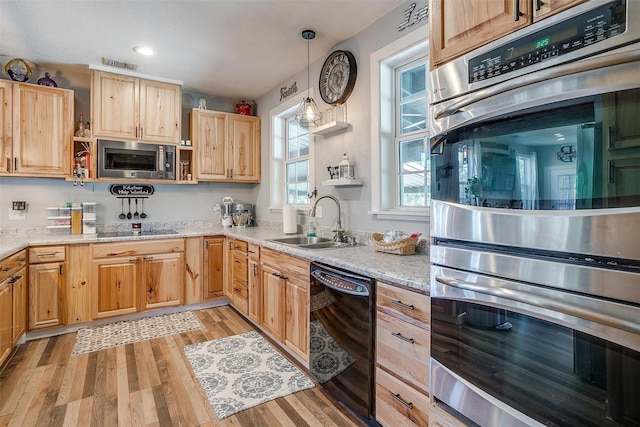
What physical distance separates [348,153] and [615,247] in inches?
86.1

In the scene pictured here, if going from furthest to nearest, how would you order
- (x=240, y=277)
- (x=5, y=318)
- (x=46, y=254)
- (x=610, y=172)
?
(x=240, y=277)
(x=46, y=254)
(x=5, y=318)
(x=610, y=172)

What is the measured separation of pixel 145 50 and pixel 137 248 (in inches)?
75.6

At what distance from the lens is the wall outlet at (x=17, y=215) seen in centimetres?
339

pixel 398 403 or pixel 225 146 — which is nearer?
pixel 398 403

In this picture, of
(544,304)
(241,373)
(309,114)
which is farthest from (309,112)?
(544,304)

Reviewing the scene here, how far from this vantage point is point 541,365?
3.38ft

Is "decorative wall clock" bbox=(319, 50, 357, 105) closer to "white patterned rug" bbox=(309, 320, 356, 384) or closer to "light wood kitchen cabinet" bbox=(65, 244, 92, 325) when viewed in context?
"white patterned rug" bbox=(309, 320, 356, 384)

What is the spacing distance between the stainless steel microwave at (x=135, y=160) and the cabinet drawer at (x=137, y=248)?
0.75 m

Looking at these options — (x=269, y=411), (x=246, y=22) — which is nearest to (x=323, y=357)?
(x=269, y=411)

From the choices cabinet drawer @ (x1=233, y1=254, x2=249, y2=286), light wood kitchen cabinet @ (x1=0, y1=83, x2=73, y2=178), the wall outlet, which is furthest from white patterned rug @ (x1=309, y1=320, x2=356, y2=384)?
the wall outlet

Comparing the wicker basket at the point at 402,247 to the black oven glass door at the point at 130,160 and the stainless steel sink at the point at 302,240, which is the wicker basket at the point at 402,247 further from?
the black oven glass door at the point at 130,160

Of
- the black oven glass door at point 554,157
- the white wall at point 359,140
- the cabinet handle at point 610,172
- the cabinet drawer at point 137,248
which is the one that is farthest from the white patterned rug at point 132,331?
the cabinet handle at point 610,172

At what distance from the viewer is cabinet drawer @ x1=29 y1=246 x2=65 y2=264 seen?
117 inches

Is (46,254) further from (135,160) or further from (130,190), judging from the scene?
(135,160)
